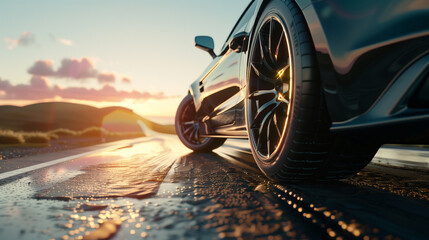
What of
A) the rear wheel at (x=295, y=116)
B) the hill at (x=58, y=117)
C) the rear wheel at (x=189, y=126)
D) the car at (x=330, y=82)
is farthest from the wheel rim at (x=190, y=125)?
the hill at (x=58, y=117)

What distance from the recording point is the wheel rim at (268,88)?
2.60m

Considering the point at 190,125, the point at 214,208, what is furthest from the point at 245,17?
the point at 190,125

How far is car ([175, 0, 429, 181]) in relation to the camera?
1.40 m

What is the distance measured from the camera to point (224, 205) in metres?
1.84

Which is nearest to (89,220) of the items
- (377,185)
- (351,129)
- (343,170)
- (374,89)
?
(351,129)

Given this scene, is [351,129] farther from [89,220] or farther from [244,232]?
[89,220]

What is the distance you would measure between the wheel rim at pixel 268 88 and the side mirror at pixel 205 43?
2.31 meters

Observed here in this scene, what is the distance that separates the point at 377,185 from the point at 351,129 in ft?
3.13

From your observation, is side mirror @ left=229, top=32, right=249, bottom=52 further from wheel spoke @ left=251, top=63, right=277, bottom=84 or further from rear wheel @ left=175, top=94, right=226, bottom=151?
rear wheel @ left=175, top=94, right=226, bottom=151

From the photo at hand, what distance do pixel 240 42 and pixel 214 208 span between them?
199cm

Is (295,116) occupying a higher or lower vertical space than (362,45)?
lower

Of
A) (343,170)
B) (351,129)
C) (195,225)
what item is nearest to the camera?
(195,225)

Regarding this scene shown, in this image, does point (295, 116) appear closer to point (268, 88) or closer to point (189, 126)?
point (268, 88)

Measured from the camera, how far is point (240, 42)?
3.31 m
